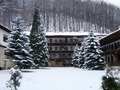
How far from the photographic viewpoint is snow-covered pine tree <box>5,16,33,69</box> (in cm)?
2847

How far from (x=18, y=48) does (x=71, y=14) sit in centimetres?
10917

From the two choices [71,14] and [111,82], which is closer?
[111,82]

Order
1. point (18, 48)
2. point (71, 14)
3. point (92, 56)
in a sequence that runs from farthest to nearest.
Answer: point (71, 14)
point (92, 56)
point (18, 48)

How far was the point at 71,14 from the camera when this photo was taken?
13625 centimetres

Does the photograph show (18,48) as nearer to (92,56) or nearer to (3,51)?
(3,51)

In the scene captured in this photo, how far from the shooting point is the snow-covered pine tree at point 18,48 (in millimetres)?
28469

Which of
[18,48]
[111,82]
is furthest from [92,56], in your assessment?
[111,82]

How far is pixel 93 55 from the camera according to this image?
37344 mm

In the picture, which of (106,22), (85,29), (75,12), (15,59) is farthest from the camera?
(75,12)

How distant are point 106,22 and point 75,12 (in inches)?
741

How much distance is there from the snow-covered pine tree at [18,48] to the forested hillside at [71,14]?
86.7 m

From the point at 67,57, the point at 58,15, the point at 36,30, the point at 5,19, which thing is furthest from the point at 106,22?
the point at 36,30

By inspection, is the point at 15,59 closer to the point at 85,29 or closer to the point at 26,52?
the point at 26,52

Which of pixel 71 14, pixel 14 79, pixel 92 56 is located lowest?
pixel 14 79
